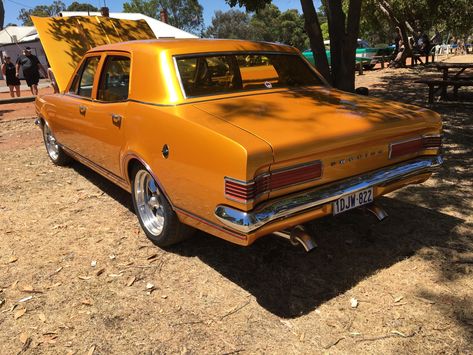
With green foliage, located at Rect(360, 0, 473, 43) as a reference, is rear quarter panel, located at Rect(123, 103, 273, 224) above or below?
below

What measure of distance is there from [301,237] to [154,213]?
1.44 metres

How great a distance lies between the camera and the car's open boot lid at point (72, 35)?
7.71 metres

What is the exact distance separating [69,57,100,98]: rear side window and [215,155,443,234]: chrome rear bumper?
2586 mm

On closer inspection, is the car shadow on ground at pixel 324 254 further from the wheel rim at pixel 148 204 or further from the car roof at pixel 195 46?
the car roof at pixel 195 46

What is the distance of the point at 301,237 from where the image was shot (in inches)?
112

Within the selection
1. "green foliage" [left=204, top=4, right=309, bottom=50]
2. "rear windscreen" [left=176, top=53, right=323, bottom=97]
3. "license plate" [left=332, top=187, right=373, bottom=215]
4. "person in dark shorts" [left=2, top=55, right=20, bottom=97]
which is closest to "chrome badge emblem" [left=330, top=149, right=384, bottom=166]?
"license plate" [left=332, top=187, right=373, bottom=215]

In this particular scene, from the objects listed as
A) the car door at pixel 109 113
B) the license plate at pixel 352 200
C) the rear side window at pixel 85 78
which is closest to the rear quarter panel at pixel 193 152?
the car door at pixel 109 113

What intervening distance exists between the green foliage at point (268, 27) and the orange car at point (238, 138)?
3289 inches

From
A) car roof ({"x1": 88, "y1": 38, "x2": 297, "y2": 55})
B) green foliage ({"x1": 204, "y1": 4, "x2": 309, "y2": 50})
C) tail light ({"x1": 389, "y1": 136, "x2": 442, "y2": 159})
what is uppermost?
green foliage ({"x1": 204, "y1": 4, "x2": 309, "y2": 50})

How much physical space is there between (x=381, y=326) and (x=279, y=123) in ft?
4.62

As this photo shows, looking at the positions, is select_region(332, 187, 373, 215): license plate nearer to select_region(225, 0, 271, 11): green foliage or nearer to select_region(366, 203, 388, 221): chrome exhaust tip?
select_region(366, 203, 388, 221): chrome exhaust tip

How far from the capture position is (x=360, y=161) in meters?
2.99

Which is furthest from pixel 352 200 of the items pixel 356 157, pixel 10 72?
pixel 10 72

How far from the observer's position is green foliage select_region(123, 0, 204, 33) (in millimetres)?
92500
